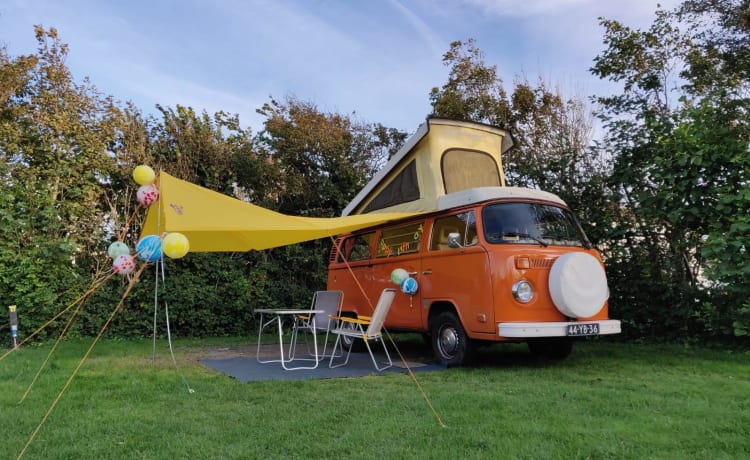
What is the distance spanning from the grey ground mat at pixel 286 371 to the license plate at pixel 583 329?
1754 millimetres

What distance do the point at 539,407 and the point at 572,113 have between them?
10.0m

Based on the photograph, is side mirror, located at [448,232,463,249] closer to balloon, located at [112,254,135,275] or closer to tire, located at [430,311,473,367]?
tire, located at [430,311,473,367]

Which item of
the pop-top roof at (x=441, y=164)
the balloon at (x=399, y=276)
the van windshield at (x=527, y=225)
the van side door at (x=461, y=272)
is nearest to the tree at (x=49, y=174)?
the balloon at (x=399, y=276)

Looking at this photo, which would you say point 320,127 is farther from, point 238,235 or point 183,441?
point 183,441

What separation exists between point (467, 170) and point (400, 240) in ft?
4.87

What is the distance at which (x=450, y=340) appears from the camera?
23.3ft

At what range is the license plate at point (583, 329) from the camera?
6238mm

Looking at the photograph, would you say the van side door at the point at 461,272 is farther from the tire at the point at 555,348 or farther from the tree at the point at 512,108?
the tree at the point at 512,108

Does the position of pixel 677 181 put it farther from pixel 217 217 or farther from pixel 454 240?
pixel 217 217

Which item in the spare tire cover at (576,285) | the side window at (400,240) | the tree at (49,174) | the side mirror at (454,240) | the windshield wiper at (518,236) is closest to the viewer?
the spare tire cover at (576,285)

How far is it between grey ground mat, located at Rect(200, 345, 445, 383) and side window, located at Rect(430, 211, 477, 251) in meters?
1.66

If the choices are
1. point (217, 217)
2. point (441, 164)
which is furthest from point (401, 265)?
point (217, 217)

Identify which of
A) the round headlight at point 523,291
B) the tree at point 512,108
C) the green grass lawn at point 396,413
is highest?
the tree at point 512,108

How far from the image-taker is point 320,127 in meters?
14.1
